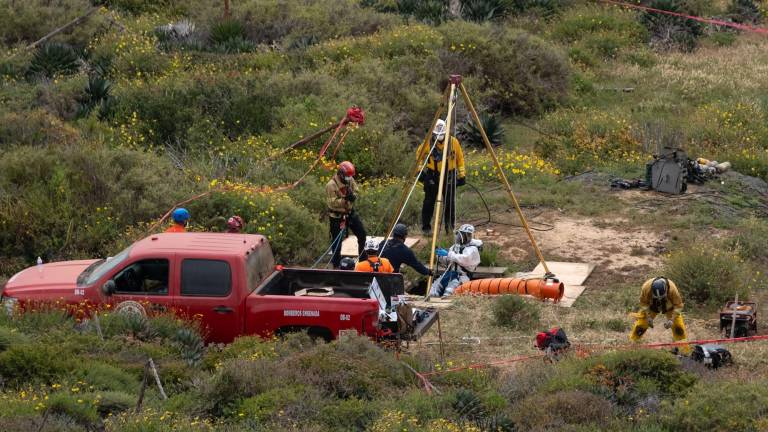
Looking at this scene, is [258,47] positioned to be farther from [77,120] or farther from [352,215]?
[352,215]

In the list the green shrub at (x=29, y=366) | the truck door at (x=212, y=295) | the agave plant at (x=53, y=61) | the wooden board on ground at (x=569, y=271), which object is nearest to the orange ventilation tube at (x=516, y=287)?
the wooden board on ground at (x=569, y=271)

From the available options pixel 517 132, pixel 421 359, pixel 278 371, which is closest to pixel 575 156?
pixel 517 132

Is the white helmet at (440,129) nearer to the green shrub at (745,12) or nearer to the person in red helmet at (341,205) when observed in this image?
the person in red helmet at (341,205)

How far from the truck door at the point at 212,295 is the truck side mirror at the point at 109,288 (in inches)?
26.6

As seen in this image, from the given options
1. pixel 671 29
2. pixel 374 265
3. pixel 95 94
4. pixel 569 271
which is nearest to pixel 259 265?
pixel 374 265

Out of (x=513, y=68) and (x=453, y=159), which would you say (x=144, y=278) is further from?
(x=513, y=68)

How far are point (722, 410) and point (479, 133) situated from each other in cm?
1395

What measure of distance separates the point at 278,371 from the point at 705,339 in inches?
209

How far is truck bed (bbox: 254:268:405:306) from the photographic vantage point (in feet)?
42.6

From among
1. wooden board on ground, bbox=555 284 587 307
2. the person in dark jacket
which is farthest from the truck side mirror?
wooden board on ground, bbox=555 284 587 307

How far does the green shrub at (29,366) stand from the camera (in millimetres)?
11086

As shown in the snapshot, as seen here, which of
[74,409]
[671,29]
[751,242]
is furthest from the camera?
[671,29]

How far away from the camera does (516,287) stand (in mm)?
15203

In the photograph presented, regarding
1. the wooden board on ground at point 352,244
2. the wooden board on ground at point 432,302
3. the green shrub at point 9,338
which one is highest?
the green shrub at point 9,338
